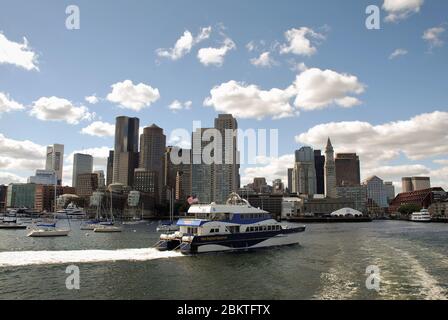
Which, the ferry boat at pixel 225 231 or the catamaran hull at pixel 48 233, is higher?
the ferry boat at pixel 225 231

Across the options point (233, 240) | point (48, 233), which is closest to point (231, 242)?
point (233, 240)

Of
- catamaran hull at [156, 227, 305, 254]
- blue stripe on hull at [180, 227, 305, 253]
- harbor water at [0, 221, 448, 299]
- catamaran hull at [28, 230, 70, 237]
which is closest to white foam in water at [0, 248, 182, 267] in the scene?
harbor water at [0, 221, 448, 299]

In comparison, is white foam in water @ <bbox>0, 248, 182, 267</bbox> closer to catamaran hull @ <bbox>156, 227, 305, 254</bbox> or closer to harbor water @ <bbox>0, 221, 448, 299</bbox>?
harbor water @ <bbox>0, 221, 448, 299</bbox>

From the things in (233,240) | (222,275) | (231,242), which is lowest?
(222,275)

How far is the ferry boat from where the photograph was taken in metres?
56.0

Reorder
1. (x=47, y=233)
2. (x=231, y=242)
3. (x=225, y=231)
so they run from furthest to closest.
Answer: (x=47, y=233)
(x=225, y=231)
(x=231, y=242)

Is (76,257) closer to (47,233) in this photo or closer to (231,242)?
(231,242)

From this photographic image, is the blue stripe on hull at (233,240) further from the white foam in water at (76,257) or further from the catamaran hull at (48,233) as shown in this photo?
the catamaran hull at (48,233)

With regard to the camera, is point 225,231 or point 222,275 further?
point 225,231

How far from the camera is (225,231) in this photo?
196ft

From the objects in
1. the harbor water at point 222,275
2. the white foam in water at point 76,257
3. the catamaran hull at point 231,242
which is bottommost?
the harbor water at point 222,275

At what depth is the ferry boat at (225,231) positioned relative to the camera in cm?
5600

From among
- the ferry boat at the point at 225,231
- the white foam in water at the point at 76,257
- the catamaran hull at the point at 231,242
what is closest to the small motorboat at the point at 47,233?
the white foam in water at the point at 76,257
